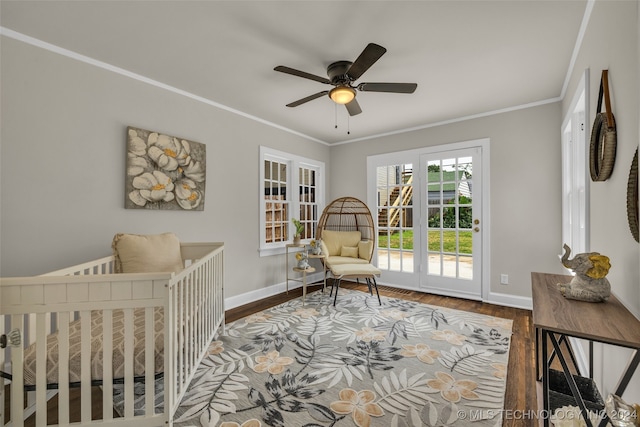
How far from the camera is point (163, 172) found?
2.82 meters

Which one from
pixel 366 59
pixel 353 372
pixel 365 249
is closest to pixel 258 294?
pixel 365 249

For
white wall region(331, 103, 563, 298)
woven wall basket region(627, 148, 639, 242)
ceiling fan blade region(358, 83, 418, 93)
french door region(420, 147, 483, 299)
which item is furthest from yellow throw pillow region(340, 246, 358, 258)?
woven wall basket region(627, 148, 639, 242)

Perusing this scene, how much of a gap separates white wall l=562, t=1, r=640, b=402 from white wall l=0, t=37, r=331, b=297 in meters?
3.26

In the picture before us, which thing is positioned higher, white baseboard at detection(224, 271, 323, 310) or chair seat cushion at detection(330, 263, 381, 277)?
chair seat cushion at detection(330, 263, 381, 277)

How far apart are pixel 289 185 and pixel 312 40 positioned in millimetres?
2471

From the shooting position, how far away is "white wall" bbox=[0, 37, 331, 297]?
79.6 inches

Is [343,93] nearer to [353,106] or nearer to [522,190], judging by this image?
[353,106]

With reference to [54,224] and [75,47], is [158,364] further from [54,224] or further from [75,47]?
[75,47]

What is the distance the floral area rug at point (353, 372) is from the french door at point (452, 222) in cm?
85

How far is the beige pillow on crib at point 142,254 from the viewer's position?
2.17 m

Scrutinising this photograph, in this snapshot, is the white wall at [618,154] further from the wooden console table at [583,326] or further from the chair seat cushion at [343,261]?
the chair seat cushion at [343,261]

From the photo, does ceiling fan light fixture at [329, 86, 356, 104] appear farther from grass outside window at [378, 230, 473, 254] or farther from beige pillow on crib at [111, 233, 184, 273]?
grass outside window at [378, 230, 473, 254]

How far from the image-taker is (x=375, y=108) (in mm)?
3469

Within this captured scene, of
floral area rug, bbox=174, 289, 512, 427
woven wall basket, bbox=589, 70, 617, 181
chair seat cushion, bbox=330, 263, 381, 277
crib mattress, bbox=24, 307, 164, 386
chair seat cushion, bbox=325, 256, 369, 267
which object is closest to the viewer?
crib mattress, bbox=24, 307, 164, 386
